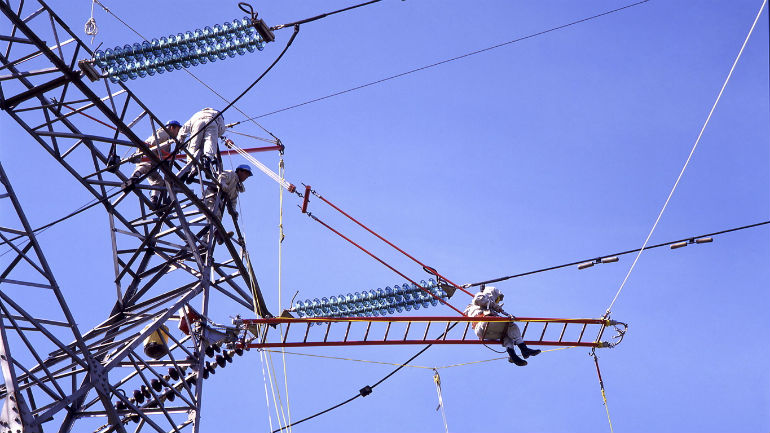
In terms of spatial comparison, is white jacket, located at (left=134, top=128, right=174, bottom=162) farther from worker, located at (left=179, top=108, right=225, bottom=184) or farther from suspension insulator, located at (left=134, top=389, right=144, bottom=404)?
suspension insulator, located at (left=134, top=389, right=144, bottom=404)

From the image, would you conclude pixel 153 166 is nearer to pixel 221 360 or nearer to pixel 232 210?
pixel 232 210

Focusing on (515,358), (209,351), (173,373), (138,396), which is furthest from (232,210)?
(515,358)

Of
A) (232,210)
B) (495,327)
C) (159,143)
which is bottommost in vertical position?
(495,327)

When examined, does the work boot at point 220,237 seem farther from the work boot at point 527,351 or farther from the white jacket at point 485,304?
the work boot at point 527,351

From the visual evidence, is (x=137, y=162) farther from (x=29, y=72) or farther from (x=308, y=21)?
(x=308, y=21)

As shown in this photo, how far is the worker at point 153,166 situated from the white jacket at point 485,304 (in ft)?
16.2

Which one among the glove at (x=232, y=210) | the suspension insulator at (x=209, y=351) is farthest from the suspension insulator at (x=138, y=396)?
the glove at (x=232, y=210)

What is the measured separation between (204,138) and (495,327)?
17.4 feet

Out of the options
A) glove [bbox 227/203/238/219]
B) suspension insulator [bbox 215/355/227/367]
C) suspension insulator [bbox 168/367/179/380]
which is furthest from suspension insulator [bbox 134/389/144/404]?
glove [bbox 227/203/238/219]

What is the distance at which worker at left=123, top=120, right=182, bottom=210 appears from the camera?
1827cm

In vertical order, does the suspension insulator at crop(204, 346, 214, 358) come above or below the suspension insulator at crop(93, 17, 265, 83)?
below

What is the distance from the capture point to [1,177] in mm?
16062

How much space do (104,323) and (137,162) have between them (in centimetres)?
242

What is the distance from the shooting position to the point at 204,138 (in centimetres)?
1959
